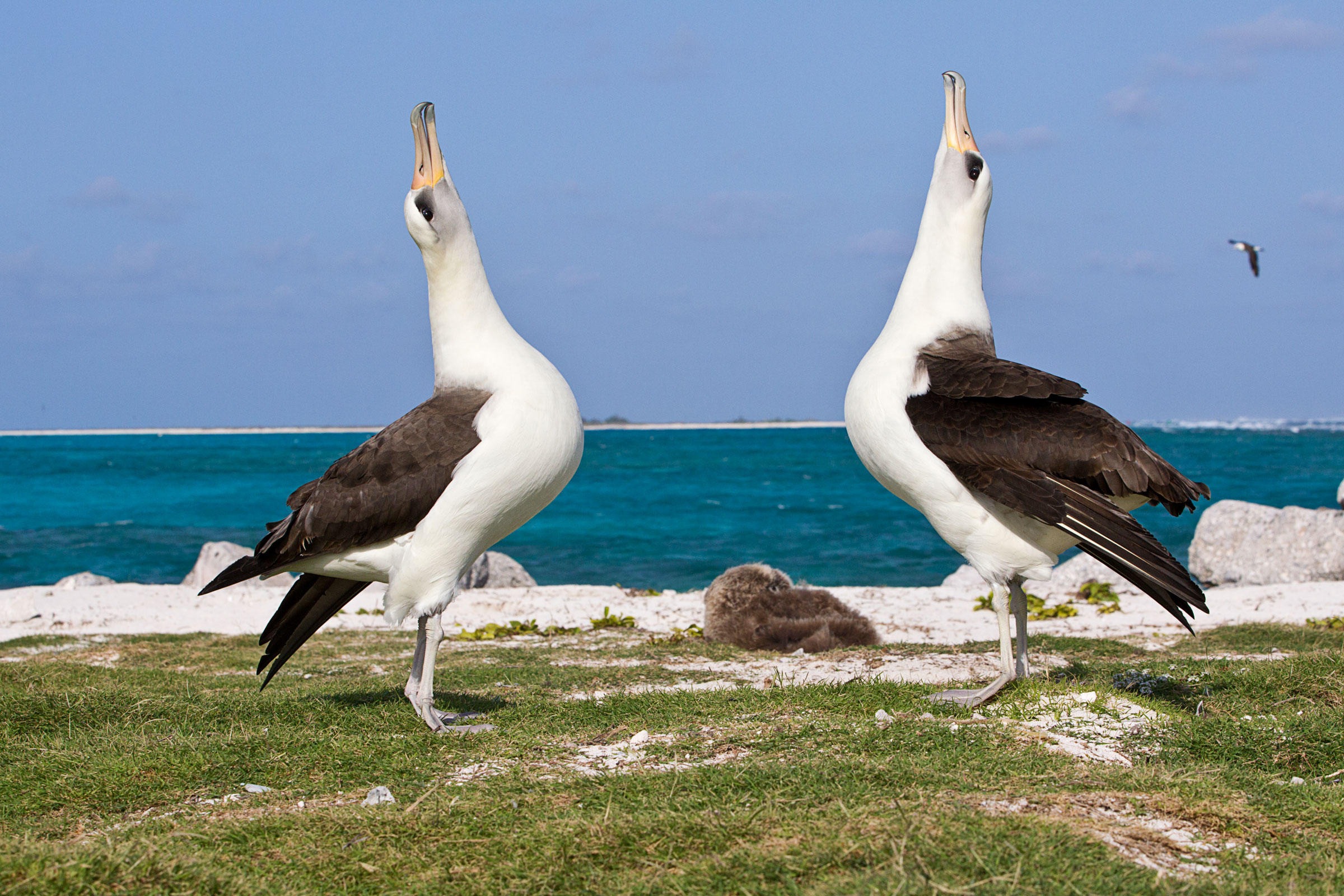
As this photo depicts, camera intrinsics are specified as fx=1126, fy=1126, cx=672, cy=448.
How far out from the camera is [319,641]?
1119cm

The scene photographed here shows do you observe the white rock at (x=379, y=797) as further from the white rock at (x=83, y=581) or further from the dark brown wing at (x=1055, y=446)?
the white rock at (x=83, y=581)

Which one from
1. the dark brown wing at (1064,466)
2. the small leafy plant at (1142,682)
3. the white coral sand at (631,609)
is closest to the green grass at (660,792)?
the small leafy plant at (1142,682)

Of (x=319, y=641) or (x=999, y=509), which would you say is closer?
(x=999, y=509)

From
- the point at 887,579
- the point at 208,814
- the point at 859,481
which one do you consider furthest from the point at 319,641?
the point at 859,481

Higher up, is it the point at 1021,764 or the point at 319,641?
the point at 1021,764

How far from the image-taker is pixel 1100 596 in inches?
520

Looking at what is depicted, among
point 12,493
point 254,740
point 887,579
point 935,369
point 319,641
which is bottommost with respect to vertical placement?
point 12,493

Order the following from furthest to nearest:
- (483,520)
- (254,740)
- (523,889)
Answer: (483,520)
(254,740)
(523,889)

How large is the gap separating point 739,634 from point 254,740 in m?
5.51

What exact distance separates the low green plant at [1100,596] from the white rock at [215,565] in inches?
443

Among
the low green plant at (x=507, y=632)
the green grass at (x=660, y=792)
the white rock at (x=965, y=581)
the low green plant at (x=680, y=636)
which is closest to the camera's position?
the green grass at (x=660, y=792)

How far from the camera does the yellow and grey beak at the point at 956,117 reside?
6.80 meters

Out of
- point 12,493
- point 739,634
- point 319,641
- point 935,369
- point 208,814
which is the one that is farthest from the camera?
point 12,493

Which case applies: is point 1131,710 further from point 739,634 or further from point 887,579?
point 887,579
